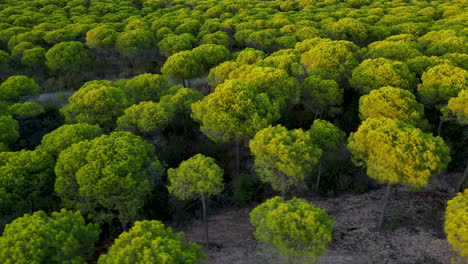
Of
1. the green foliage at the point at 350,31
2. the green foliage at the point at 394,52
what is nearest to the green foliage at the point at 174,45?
the green foliage at the point at 350,31

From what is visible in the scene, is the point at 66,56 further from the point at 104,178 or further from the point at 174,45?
the point at 104,178

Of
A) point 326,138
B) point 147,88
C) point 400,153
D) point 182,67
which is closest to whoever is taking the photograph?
point 400,153

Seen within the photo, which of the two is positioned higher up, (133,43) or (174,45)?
(133,43)

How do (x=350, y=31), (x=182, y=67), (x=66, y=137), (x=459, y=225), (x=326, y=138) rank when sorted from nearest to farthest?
(x=459, y=225) → (x=66, y=137) → (x=326, y=138) → (x=182, y=67) → (x=350, y=31)

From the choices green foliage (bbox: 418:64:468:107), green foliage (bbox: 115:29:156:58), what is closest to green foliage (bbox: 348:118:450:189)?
green foliage (bbox: 418:64:468:107)

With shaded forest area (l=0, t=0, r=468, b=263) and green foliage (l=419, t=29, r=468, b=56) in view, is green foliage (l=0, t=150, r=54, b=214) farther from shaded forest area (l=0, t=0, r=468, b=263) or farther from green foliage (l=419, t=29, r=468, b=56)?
green foliage (l=419, t=29, r=468, b=56)

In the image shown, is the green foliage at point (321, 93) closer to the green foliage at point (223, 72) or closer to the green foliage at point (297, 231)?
the green foliage at point (223, 72)

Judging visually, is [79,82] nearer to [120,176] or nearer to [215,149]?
[215,149]

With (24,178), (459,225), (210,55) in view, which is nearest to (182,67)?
(210,55)
